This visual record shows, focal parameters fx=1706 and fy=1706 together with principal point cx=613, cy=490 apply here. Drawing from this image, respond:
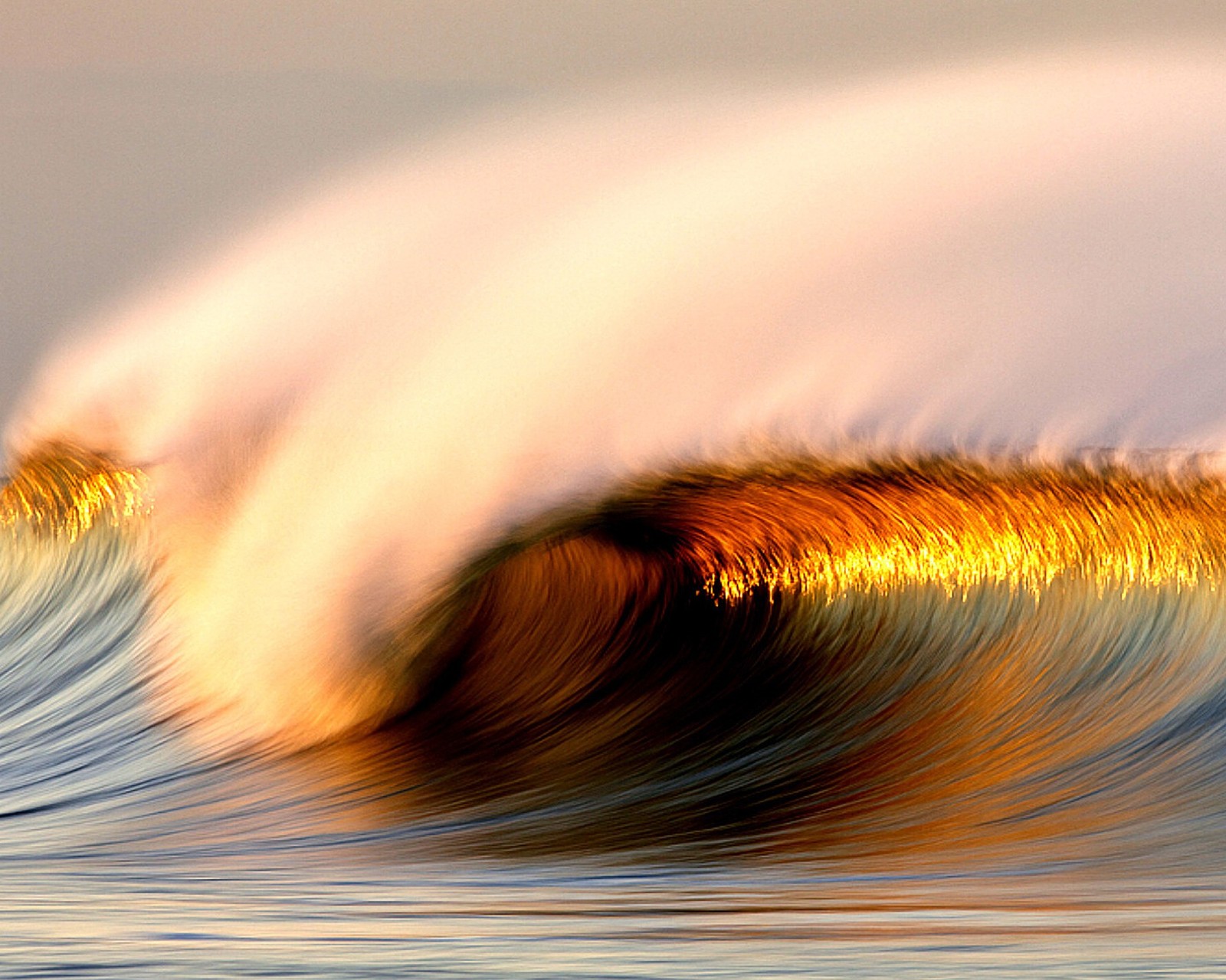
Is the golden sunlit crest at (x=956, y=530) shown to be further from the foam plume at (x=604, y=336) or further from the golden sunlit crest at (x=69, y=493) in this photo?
the golden sunlit crest at (x=69, y=493)

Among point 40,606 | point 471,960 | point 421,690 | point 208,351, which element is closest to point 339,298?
point 208,351

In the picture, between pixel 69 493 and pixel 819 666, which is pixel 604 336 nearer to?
pixel 819 666

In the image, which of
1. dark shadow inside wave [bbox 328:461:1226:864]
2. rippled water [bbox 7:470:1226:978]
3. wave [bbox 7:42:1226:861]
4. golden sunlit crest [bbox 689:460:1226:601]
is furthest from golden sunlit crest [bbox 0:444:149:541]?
golden sunlit crest [bbox 689:460:1226:601]

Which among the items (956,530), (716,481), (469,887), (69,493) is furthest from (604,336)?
(469,887)

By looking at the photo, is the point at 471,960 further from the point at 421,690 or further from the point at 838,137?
the point at 838,137

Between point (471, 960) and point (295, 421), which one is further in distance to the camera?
point (295, 421)

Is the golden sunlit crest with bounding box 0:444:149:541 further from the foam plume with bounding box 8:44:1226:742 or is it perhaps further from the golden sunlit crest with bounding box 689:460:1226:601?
the golden sunlit crest with bounding box 689:460:1226:601
